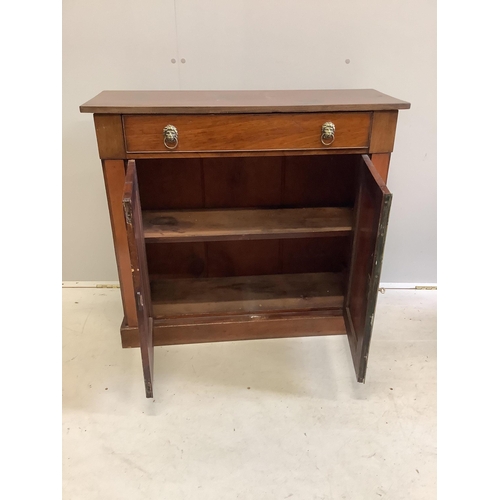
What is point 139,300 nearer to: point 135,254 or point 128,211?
point 135,254

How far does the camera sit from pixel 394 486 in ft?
3.53

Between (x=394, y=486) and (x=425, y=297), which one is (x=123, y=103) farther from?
(x=425, y=297)

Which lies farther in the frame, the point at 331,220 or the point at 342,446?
the point at 331,220

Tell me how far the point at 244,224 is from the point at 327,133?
405 mm

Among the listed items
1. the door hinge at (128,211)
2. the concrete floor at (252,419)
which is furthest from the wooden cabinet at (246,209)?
the concrete floor at (252,419)

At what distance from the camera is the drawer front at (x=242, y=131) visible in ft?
3.94

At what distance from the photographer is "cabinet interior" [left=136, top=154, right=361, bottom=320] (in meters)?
1.44

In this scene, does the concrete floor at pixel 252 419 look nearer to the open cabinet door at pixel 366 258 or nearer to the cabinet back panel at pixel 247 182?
the open cabinet door at pixel 366 258

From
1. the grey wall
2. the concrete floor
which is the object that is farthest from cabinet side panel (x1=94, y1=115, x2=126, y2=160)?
the concrete floor

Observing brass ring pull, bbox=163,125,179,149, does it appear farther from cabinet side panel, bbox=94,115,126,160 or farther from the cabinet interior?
the cabinet interior

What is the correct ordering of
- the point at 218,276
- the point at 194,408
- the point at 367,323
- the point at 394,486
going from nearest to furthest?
the point at 394,486 → the point at 367,323 → the point at 194,408 → the point at 218,276

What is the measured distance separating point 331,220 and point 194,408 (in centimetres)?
76

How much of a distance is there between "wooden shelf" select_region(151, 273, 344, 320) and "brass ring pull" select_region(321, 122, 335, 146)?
0.62 meters

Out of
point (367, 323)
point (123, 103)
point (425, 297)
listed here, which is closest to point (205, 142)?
point (123, 103)
